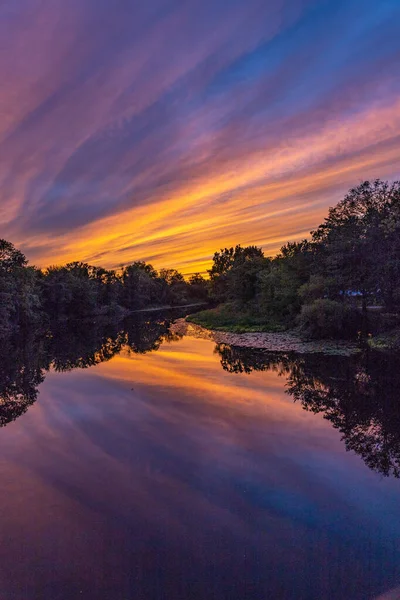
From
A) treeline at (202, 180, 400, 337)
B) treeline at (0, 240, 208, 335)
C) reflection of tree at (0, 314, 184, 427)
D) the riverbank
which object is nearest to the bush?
treeline at (202, 180, 400, 337)

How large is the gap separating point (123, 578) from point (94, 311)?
8274 cm

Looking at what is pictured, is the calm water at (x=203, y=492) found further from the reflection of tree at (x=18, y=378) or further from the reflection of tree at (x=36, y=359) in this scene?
the reflection of tree at (x=36, y=359)

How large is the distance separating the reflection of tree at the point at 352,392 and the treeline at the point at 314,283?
24.0 ft

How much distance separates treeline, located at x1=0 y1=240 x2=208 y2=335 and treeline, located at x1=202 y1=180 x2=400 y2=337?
31243 millimetres

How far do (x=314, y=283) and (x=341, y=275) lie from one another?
334 cm

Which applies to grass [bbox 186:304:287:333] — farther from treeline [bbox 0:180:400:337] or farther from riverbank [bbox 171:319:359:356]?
riverbank [bbox 171:319:359:356]

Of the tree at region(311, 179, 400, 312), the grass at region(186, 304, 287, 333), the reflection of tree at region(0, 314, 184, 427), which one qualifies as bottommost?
the grass at region(186, 304, 287, 333)

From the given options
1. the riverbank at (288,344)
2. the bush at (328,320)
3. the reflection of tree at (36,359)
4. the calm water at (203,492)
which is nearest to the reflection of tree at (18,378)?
the reflection of tree at (36,359)

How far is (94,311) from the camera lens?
277 ft

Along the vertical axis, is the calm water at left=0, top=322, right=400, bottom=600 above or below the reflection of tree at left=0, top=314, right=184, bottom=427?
below

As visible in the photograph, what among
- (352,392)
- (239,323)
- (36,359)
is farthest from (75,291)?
(352,392)

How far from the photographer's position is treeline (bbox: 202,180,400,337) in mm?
27031

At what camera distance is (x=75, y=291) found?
266ft

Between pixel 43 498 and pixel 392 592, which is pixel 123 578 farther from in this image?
pixel 392 592
